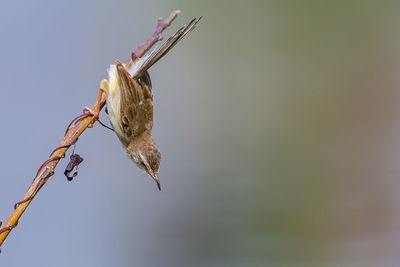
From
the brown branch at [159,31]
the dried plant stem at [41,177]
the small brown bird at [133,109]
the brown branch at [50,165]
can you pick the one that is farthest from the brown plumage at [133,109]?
the dried plant stem at [41,177]

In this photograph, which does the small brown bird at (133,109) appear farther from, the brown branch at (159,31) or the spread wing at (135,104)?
the brown branch at (159,31)

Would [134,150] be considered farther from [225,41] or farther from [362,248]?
[225,41]

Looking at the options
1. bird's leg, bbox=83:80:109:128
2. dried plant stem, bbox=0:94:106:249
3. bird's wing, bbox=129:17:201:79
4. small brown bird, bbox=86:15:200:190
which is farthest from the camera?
small brown bird, bbox=86:15:200:190

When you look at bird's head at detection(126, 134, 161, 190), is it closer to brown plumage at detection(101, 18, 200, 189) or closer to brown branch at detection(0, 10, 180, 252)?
brown plumage at detection(101, 18, 200, 189)

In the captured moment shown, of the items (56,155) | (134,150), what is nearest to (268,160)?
(134,150)

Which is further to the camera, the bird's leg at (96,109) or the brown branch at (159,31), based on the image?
the bird's leg at (96,109)

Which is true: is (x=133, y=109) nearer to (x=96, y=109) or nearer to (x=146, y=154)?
(x=146, y=154)

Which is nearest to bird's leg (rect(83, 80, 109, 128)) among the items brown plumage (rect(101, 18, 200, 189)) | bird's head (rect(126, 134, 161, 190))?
brown plumage (rect(101, 18, 200, 189))
